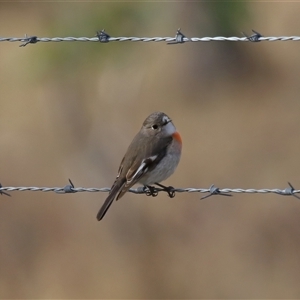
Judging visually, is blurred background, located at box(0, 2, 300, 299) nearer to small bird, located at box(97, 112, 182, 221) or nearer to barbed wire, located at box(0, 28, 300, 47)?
small bird, located at box(97, 112, 182, 221)

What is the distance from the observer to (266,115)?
57.2 feet

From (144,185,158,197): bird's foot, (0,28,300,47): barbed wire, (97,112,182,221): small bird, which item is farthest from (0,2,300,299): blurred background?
(0,28,300,47): barbed wire

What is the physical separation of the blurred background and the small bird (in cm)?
521

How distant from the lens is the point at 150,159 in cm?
735

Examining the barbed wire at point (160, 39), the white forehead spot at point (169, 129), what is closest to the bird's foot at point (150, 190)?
the white forehead spot at point (169, 129)

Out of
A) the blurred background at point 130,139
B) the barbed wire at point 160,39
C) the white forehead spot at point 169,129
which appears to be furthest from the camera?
the blurred background at point 130,139

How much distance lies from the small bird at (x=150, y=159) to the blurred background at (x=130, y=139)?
17.1ft

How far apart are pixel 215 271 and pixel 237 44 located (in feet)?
32.2

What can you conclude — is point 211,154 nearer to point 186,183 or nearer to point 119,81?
point 186,183

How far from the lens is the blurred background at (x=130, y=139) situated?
41.3ft

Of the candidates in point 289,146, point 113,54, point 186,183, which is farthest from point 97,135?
point 289,146

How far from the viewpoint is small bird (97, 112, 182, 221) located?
718 cm

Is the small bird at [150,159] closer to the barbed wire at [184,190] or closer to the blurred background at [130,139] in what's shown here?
the barbed wire at [184,190]

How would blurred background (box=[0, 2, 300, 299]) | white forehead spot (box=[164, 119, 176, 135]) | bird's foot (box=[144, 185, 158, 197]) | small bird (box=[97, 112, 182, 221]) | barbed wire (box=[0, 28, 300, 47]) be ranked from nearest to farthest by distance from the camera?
1. barbed wire (box=[0, 28, 300, 47])
2. small bird (box=[97, 112, 182, 221])
3. bird's foot (box=[144, 185, 158, 197])
4. white forehead spot (box=[164, 119, 176, 135])
5. blurred background (box=[0, 2, 300, 299])
